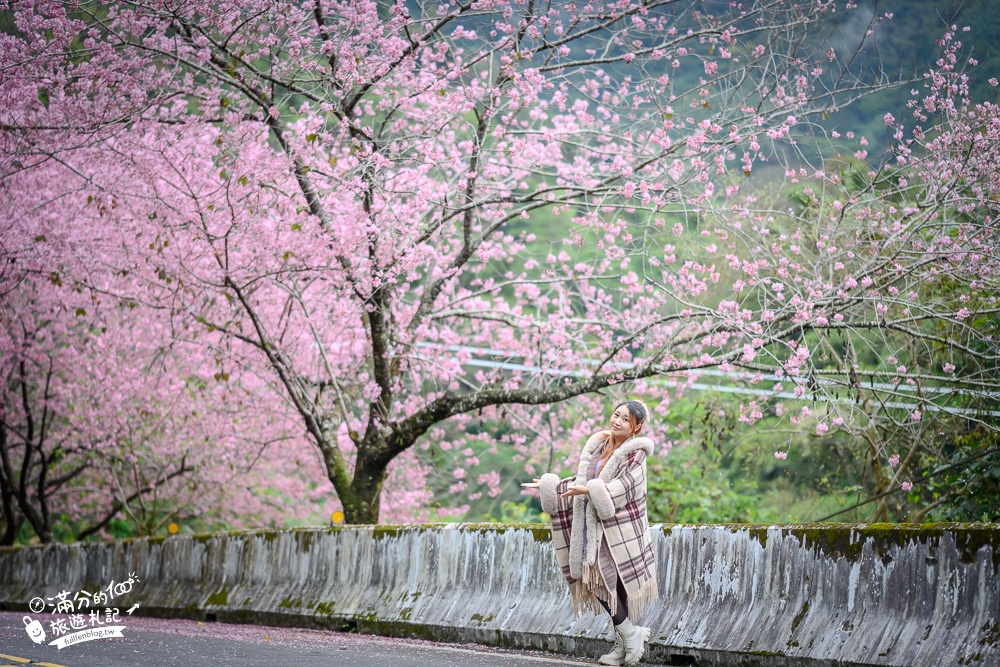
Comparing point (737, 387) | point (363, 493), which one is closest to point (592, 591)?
point (363, 493)

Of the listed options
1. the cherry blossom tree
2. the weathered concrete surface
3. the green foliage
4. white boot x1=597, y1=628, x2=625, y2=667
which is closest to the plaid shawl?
white boot x1=597, y1=628, x2=625, y2=667

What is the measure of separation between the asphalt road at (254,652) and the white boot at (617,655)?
0.42 metres

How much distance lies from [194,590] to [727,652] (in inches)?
285

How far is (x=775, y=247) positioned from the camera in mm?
10547

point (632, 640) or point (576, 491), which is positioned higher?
point (576, 491)

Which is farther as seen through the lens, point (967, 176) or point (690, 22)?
point (690, 22)

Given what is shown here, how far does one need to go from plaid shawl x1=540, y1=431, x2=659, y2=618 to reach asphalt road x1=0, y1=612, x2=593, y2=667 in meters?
0.74

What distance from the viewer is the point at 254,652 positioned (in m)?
7.25

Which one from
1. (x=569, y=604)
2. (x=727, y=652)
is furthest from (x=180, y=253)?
(x=727, y=652)

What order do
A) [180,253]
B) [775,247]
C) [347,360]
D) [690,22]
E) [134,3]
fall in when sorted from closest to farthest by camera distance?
[134,3], [775,247], [180,253], [690,22], [347,360]

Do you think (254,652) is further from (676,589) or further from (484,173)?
(484,173)

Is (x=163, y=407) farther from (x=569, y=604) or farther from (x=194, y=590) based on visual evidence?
(x=569, y=604)

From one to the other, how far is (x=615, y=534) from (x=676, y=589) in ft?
3.04

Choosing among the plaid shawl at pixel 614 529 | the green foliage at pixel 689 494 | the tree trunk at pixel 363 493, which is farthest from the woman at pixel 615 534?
the green foliage at pixel 689 494
